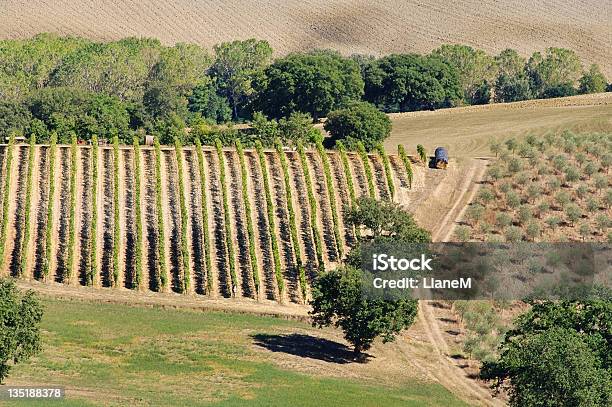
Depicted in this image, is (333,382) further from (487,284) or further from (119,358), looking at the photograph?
(487,284)

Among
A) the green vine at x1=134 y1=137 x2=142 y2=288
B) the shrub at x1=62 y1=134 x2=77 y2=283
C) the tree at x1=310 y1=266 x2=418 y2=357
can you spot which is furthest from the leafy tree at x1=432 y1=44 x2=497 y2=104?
the tree at x1=310 y1=266 x2=418 y2=357

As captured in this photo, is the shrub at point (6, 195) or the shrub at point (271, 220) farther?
the shrub at point (6, 195)

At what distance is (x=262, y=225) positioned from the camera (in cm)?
11381

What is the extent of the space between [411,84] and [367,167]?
52.3 metres

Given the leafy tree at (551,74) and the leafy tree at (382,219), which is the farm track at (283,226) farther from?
the leafy tree at (551,74)

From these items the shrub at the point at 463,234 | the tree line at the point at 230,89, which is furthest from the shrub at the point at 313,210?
the shrub at the point at 463,234

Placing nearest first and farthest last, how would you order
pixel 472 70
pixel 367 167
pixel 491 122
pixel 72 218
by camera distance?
pixel 72 218, pixel 367 167, pixel 491 122, pixel 472 70

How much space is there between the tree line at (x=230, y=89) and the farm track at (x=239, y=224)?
10.7 m

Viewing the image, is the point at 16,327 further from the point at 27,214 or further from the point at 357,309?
the point at 27,214

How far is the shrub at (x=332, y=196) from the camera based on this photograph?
4392 inches

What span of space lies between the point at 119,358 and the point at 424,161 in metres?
45.6

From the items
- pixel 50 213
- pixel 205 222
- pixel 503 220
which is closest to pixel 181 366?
pixel 205 222

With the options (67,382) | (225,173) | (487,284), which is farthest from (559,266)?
(67,382)

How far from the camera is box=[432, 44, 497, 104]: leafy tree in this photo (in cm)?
18738
